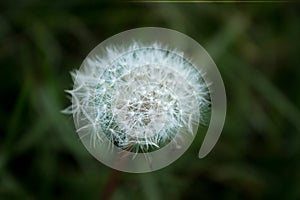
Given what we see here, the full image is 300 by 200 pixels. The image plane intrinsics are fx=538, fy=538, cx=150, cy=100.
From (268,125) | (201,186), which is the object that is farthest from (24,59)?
(268,125)

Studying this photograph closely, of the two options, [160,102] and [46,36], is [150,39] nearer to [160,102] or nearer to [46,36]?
[46,36]

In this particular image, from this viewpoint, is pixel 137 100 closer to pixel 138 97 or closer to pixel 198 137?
pixel 138 97

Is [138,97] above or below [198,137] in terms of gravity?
below

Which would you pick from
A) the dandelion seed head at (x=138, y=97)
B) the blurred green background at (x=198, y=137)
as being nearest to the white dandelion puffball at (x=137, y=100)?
the dandelion seed head at (x=138, y=97)

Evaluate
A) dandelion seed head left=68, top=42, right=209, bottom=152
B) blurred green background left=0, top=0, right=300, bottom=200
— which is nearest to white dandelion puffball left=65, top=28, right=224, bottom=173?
dandelion seed head left=68, top=42, right=209, bottom=152

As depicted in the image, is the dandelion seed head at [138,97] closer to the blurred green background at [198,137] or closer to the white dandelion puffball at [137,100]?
the white dandelion puffball at [137,100]

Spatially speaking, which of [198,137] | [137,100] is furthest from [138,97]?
[198,137]
